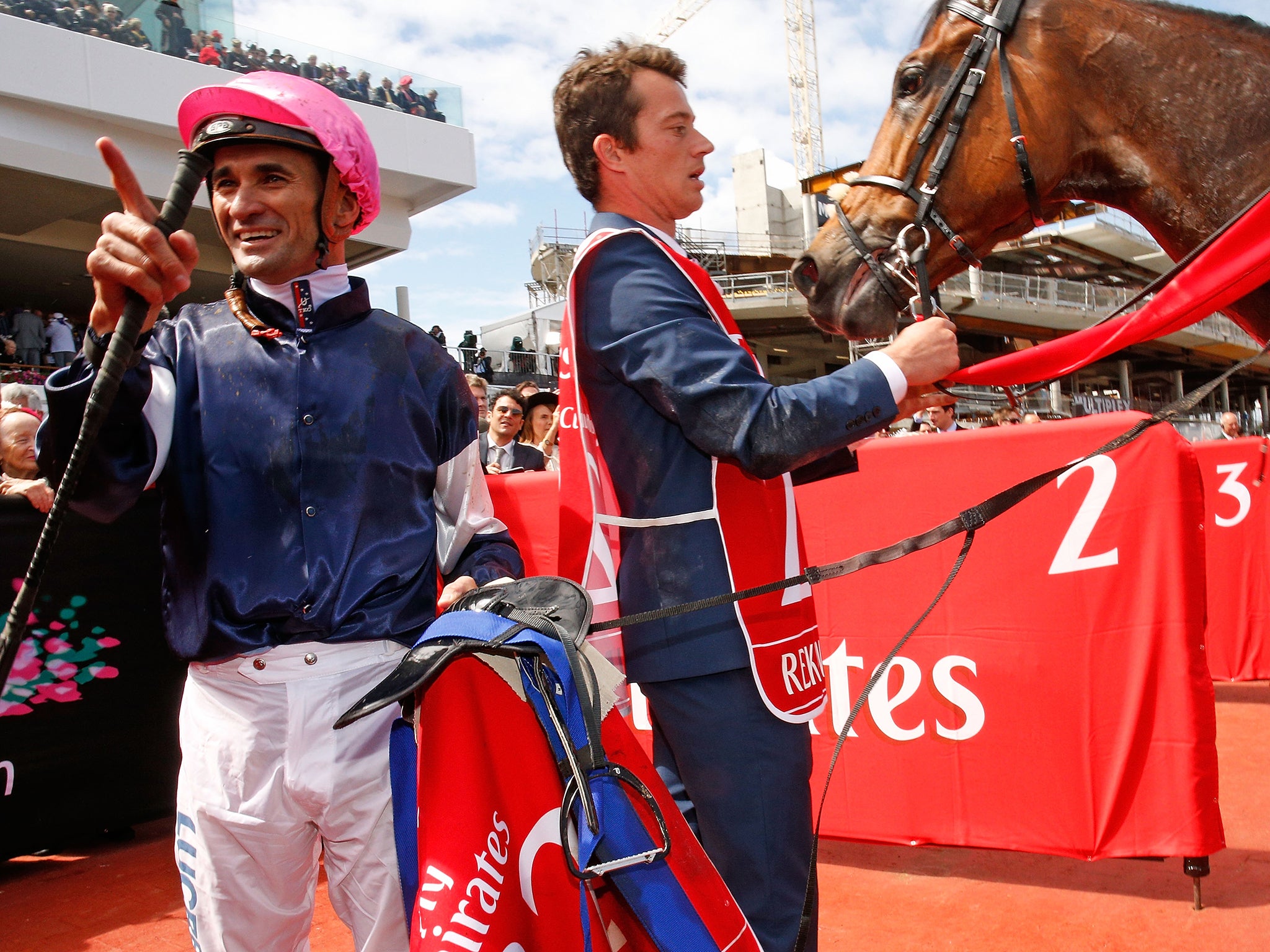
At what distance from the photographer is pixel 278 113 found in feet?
4.99

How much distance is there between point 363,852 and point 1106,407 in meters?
33.7

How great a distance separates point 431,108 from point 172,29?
5.84 metres

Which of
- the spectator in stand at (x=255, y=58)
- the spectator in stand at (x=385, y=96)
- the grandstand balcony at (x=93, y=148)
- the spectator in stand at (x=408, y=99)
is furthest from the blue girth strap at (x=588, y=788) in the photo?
the spectator in stand at (x=408, y=99)

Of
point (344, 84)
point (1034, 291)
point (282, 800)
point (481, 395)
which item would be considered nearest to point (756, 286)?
point (1034, 291)

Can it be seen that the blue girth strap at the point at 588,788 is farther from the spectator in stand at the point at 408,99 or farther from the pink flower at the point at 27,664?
the spectator in stand at the point at 408,99

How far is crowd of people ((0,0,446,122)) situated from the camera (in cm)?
1596

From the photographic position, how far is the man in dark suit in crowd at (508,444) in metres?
6.13

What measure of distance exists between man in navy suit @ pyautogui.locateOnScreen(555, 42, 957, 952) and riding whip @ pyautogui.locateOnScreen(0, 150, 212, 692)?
71 centimetres

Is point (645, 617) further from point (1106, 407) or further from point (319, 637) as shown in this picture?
point (1106, 407)

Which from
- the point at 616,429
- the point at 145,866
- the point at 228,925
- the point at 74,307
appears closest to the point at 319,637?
the point at 228,925

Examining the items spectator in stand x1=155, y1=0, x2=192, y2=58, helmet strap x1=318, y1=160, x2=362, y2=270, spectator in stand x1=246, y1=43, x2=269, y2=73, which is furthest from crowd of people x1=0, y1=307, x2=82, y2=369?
helmet strap x1=318, y1=160, x2=362, y2=270

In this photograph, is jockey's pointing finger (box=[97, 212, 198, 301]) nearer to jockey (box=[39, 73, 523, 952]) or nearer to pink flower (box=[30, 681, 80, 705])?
jockey (box=[39, 73, 523, 952])

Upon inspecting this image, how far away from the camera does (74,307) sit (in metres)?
24.0

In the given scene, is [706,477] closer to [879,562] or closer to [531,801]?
[879,562]
